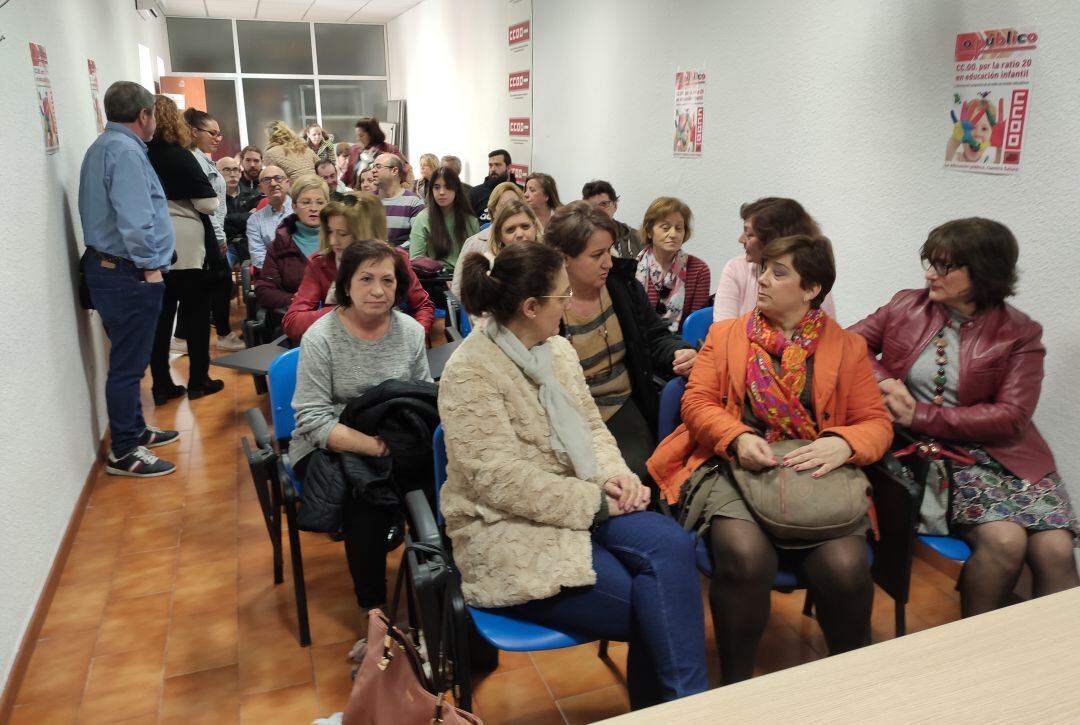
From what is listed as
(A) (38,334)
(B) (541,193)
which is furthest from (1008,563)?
(B) (541,193)

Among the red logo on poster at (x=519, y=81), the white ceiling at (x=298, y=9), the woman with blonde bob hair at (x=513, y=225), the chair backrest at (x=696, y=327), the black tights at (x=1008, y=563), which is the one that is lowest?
the black tights at (x=1008, y=563)

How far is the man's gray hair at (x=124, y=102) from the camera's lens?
11.9ft

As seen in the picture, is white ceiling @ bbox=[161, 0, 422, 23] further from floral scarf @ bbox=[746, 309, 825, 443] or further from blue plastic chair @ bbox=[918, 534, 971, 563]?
blue plastic chair @ bbox=[918, 534, 971, 563]

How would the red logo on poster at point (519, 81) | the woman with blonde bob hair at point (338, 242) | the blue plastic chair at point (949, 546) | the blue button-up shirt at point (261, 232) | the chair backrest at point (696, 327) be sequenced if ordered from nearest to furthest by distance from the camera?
the blue plastic chair at point (949, 546), the chair backrest at point (696, 327), the woman with blonde bob hair at point (338, 242), the blue button-up shirt at point (261, 232), the red logo on poster at point (519, 81)

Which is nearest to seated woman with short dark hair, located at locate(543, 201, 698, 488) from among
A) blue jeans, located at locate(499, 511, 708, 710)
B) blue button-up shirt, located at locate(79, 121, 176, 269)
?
blue jeans, located at locate(499, 511, 708, 710)

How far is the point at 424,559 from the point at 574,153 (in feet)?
16.6

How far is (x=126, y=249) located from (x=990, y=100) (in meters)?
A: 3.62

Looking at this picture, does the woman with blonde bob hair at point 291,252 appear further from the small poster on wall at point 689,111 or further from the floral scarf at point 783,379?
the floral scarf at point 783,379

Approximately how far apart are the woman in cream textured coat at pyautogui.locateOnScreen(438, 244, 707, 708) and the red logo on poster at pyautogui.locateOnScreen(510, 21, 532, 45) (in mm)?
5649

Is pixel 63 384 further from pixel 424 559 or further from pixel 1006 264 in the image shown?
pixel 1006 264

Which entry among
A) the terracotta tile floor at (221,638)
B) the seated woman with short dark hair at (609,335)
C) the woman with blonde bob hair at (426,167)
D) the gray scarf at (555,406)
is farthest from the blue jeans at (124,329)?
the woman with blonde bob hair at (426,167)

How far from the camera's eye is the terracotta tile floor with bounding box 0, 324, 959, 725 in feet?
7.57

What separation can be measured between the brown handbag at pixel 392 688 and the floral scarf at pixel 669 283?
8.54ft

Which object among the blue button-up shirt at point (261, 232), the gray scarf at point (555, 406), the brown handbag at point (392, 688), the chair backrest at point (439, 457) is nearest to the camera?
the brown handbag at point (392, 688)
